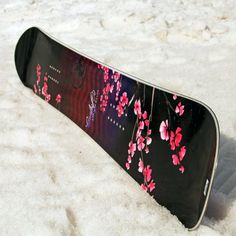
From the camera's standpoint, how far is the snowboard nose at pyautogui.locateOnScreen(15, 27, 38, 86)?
1.86m

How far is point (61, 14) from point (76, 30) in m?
0.34

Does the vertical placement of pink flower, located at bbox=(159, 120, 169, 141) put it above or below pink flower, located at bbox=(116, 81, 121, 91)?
below

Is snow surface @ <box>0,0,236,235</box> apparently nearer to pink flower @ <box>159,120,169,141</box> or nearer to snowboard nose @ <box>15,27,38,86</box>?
snowboard nose @ <box>15,27,38,86</box>

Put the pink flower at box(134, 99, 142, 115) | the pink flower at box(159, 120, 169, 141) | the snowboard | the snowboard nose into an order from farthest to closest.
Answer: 1. the snowboard nose
2. the pink flower at box(134, 99, 142, 115)
3. the pink flower at box(159, 120, 169, 141)
4. the snowboard

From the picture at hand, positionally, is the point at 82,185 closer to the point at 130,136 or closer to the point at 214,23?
the point at 130,136

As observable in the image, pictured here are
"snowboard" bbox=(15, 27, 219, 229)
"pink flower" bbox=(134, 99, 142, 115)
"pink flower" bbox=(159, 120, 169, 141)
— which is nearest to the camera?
"snowboard" bbox=(15, 27, 219, 229)

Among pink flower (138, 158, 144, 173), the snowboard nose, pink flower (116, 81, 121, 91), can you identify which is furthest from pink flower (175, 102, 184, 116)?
the snowboard nose

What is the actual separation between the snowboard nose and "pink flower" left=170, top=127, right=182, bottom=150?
102cm

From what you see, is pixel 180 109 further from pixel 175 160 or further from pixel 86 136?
pixel 86 136

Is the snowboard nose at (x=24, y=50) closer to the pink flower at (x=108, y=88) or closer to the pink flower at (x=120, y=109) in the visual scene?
the pink flower at (x=108, y=88)

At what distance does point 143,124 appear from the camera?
1.17m

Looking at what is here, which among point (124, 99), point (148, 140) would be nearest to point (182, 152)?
point (148, 140)

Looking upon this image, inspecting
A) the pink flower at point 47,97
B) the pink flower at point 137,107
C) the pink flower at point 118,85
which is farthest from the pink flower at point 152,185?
the pink flower at point 47,97

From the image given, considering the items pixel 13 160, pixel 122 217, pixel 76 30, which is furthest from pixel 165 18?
pixel 122 217
